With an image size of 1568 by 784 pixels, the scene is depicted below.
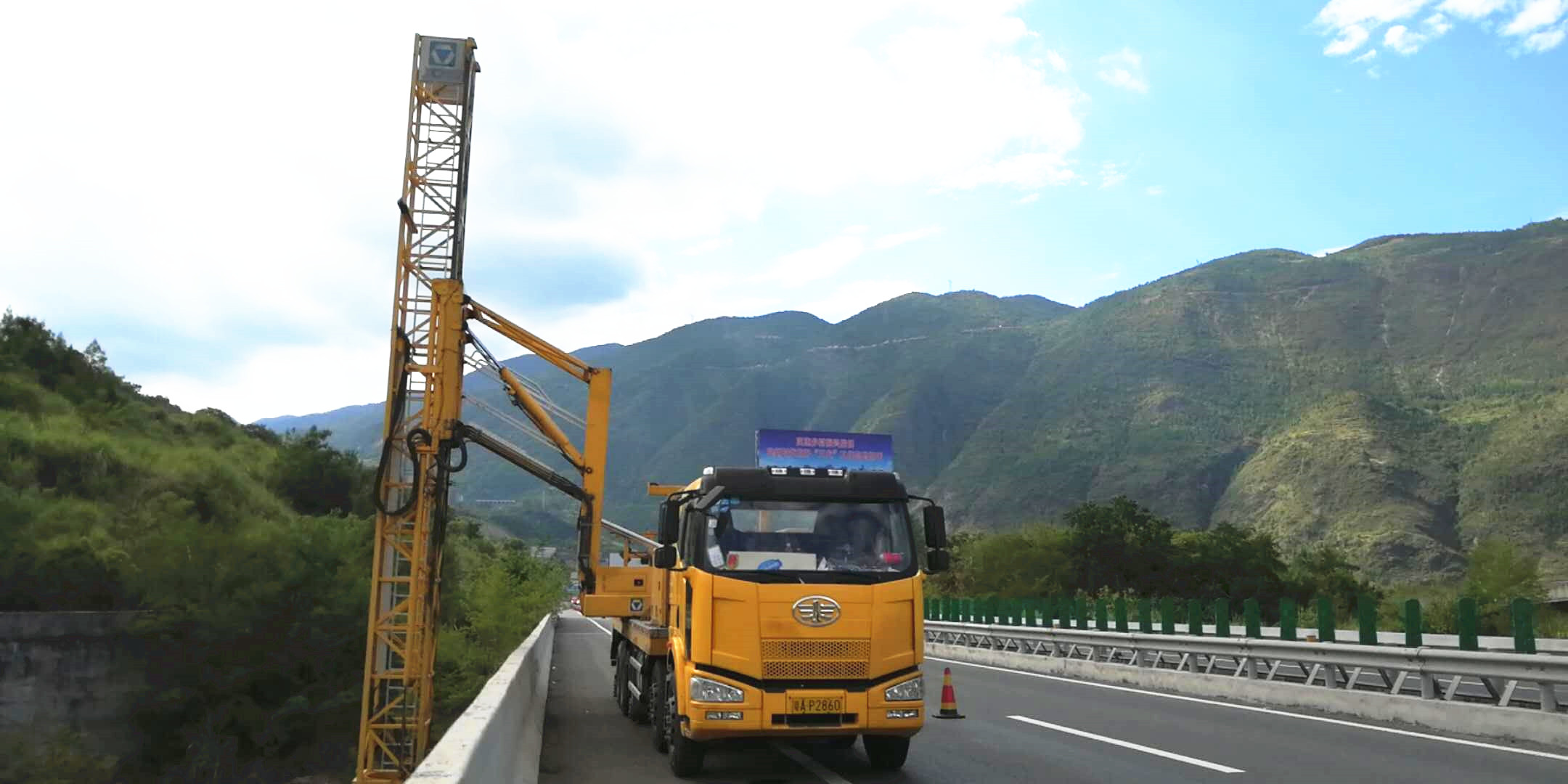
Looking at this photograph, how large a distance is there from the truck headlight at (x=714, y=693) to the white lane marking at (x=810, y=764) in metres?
1.27

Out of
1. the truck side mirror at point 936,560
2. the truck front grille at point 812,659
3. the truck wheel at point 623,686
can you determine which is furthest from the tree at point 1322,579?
the truck front grille at point 812,659

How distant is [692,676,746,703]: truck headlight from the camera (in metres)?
9.03

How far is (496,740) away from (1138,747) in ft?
23.5

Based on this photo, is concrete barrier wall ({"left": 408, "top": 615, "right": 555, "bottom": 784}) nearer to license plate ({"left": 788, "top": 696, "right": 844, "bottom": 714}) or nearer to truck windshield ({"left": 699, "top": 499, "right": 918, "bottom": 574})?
truck windshield ({"left": 699, "top": 499, "right": 918, "bottom": 574})

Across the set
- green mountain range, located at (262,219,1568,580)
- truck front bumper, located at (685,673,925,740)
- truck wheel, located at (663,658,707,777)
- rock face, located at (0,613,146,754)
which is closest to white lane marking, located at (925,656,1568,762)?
truck front bumper, located at (685,673,925,740)

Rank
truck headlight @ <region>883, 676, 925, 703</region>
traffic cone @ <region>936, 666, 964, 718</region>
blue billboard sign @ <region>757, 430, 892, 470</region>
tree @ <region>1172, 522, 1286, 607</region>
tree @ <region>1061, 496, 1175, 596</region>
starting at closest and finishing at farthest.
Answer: truck headlight @ <region>883, 676, 925, 703</region> → traffic cone @ <region>936, 666, 964, 718</region> → blue billboard sign @ <region>757, 430, 892, 470</region> → tree @ <region>1172, 522, 1286, 607</region> → tree @ <region>1061, 496, 1175, 596</region>

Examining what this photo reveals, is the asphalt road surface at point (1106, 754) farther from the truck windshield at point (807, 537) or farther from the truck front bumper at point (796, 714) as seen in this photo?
the truck windshield at point (807, 537)

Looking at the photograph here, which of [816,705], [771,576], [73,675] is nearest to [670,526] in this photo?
[771,576]

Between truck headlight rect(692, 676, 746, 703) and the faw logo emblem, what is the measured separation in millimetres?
786

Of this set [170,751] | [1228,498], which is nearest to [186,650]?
[170,751]

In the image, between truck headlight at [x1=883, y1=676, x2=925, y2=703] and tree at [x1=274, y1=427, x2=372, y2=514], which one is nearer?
truck headlight at [x1=883, y1=676, x2=925, y2=703]

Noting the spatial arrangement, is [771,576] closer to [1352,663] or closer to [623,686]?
[623,686]

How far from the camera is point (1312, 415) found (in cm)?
12094

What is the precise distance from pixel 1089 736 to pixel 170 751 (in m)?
31.0
